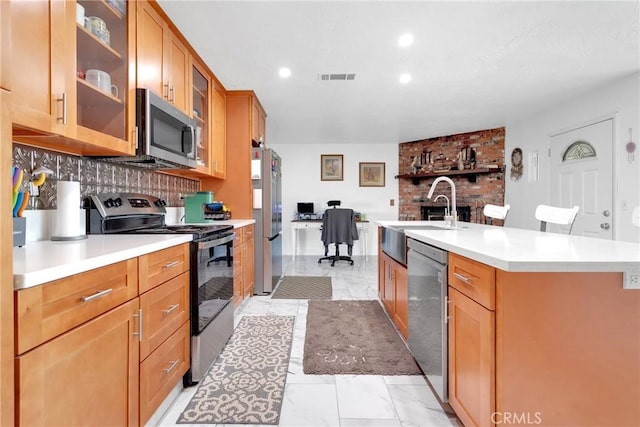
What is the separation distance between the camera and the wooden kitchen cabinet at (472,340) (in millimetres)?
1041

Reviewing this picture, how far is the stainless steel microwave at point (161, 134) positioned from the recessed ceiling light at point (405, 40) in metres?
1.74

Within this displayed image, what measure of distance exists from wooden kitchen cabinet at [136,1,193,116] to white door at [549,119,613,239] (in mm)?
4379

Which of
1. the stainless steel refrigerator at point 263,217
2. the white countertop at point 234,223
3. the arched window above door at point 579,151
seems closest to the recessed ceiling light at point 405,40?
the stainless steel refrigerator at point 263,217

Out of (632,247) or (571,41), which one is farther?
(571,41)

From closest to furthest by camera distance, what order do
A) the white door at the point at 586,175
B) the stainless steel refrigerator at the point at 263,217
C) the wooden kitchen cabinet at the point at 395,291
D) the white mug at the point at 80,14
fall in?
the white mug at the point at 80,14 < the wooden kitchen cabinet at the point at 395,291 < the white door at the point at 586,175 < the stainless steel refrigerator at the point at 263,217

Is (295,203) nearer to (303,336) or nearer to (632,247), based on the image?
(303,336)

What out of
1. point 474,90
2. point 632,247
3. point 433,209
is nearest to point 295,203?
point 433,209

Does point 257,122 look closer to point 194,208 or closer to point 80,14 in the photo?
point 194,208

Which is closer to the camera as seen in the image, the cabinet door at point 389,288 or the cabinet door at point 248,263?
the cabinet door at point 389,288

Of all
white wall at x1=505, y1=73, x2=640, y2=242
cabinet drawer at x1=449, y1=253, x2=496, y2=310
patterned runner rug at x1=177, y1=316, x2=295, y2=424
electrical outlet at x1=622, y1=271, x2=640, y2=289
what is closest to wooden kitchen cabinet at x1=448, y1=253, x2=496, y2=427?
cabinet drawer at x1=449, y1=253, x2=496, y2=310

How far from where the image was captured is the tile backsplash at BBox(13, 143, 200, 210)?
4.54 ft

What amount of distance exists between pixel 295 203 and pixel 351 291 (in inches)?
116

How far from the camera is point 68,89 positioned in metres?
1.24

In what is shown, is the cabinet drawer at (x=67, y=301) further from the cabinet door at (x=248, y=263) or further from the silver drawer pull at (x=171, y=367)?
the cabinet door at (x=248, y=263)
